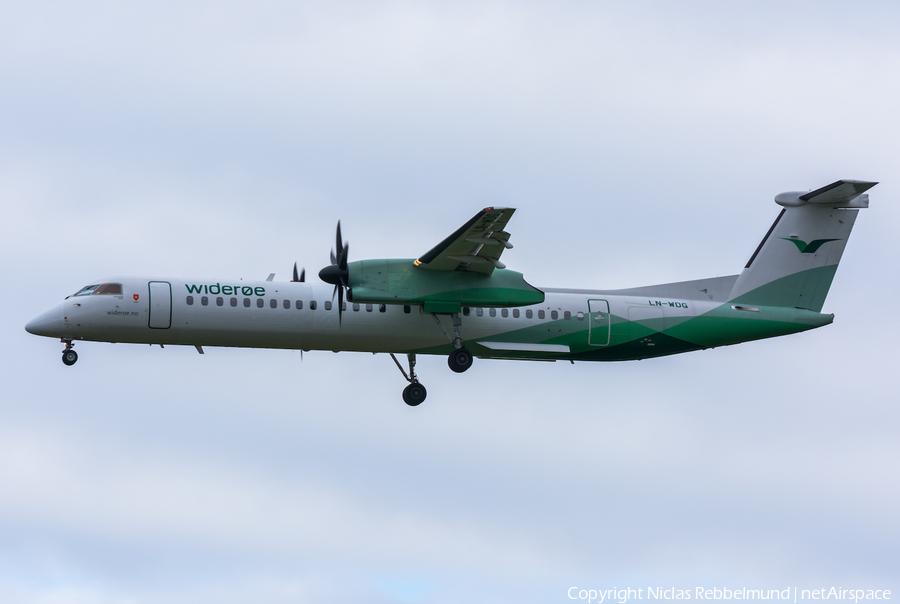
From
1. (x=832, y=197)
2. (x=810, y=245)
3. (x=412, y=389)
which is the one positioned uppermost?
(x=832, y=197)

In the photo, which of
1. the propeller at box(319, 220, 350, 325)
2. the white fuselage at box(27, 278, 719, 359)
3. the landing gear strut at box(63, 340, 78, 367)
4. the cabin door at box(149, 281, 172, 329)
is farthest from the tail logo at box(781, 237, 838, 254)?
the landing gear strut at box(63, 340, 78, 367)

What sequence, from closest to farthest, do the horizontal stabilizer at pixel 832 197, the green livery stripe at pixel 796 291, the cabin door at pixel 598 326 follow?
the cabin door at pixel 598 326 < the horizontal stabilizer at pixel 832 197 < the green livery stripe at pixel 796 291

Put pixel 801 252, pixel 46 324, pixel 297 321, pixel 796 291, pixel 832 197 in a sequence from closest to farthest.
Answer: pixel 46 324 < pixel 297 321 < pixel 832 197 < pixel 796 291 < pixel 801 252

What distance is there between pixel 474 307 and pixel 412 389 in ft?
9.53

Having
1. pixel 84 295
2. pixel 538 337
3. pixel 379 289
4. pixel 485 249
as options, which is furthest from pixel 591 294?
pixel 84 295

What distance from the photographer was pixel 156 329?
2416cm

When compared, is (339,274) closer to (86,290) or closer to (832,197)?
(86,290)

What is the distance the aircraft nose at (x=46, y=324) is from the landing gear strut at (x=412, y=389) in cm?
818

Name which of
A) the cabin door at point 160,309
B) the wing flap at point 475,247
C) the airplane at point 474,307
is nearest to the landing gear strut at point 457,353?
the airplane at point 474,307

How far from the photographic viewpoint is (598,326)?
26484mm

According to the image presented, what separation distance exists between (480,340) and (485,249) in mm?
2788

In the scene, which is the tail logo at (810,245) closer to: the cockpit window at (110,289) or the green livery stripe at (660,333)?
the green livery stripe at (660,333)

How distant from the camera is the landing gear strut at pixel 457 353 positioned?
83.2 feet

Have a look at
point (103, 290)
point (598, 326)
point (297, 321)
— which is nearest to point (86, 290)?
point (103, 290)
